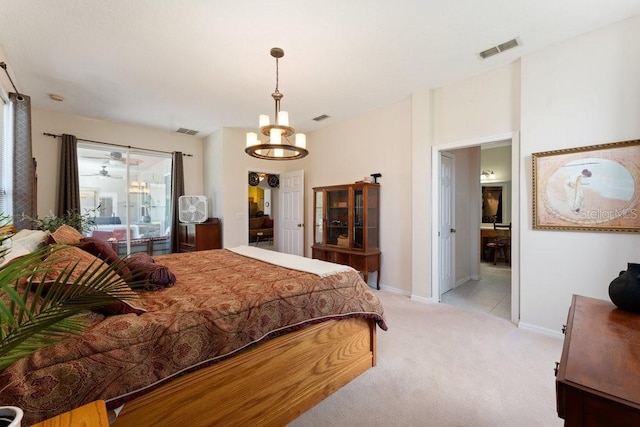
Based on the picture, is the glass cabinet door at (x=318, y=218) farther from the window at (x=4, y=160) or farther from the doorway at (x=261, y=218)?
the window at (x=4, y=160)

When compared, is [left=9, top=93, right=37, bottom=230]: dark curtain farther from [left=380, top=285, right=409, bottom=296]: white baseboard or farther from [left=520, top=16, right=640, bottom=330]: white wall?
[left=520, top=16, right=640, bottom=330]: white wall

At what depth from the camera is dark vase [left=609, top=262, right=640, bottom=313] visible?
1230mm

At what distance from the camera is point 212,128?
5105 mm

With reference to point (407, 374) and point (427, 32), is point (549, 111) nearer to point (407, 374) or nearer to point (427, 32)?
point (427, 32)

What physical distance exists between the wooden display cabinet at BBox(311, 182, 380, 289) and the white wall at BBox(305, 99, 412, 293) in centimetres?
17

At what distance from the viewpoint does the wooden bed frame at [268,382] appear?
1.23m

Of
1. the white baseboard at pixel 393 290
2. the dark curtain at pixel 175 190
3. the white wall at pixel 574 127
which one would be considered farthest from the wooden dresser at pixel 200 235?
the white wall at pixel 574 127

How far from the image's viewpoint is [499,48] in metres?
2.71

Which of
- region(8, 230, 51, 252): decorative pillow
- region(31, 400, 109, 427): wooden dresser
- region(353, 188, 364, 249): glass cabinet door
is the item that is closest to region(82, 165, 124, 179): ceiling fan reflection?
region(8, 230, 51, 252): decorative pillow

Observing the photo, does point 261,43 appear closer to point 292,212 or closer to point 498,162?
point 292,212

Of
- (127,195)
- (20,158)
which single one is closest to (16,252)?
(20,158)

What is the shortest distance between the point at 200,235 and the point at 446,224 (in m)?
3.98

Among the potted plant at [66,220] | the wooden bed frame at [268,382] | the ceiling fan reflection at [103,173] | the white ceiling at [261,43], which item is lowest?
the wooden bed frame at [268,382]

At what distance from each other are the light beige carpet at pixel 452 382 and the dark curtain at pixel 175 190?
4.31 metres
